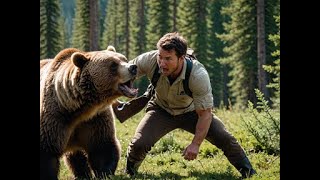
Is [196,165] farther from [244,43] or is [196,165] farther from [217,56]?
[217,56]

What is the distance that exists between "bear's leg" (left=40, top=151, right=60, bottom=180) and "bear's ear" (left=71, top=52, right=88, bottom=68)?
1.16 meters

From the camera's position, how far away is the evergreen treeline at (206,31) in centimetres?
2383

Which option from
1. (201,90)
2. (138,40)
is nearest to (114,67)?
(201,90)

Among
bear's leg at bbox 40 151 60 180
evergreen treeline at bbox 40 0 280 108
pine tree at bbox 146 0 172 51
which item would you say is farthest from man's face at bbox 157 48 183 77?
pine tree at bbox 146 0 172 51

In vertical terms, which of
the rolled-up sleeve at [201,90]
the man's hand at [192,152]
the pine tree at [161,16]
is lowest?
the pine tree at [161,16]

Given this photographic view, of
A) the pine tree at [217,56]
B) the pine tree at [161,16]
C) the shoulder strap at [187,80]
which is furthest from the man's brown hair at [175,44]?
the pine tree at [217,56]

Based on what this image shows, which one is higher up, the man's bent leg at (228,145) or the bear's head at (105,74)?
the bear's head at (105,74)

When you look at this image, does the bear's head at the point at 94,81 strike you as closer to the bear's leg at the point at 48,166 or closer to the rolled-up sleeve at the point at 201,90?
the bear's leg at the point at 48,166

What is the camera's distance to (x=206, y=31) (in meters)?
45.8

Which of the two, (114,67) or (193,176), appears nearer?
(114,67)

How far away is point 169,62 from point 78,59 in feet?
3.75

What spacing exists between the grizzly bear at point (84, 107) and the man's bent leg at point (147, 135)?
335mm
